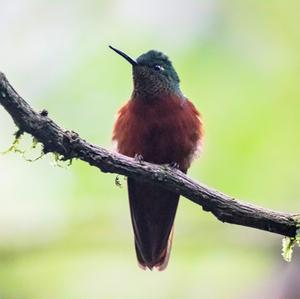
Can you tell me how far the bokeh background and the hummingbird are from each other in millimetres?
655

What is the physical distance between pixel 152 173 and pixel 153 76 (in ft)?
4.17

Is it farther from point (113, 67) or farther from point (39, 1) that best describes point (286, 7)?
point (39, 1)

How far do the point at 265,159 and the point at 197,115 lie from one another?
4.26 feet

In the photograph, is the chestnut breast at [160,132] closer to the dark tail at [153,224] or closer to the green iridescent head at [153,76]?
the green iridescent head at [153,76]

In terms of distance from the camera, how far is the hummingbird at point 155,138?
185 inches

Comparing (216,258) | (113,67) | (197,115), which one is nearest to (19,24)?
(113,67)

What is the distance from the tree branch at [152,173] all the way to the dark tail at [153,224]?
1.00 metres

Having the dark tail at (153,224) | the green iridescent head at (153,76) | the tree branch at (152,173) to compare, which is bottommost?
the tree branch at (152,173)

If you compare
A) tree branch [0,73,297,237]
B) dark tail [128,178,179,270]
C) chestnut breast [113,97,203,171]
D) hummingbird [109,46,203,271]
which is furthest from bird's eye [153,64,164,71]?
tree branch [0,73,297,237]

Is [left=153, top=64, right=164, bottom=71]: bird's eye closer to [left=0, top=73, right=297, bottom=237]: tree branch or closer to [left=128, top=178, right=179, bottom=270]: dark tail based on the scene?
[left=128, top=178, right=179, bottom=270]: dark tail

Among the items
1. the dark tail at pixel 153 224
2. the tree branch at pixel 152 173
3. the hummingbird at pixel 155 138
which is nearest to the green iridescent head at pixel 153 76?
the hummingbird at pixel 155 138

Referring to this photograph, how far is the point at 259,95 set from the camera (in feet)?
20.6

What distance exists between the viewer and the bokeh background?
18.2 ft

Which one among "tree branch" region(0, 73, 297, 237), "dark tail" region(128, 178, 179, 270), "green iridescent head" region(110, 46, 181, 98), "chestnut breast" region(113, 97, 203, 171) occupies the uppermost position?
"green iridescent head" region(110, 46, 181, 98)
